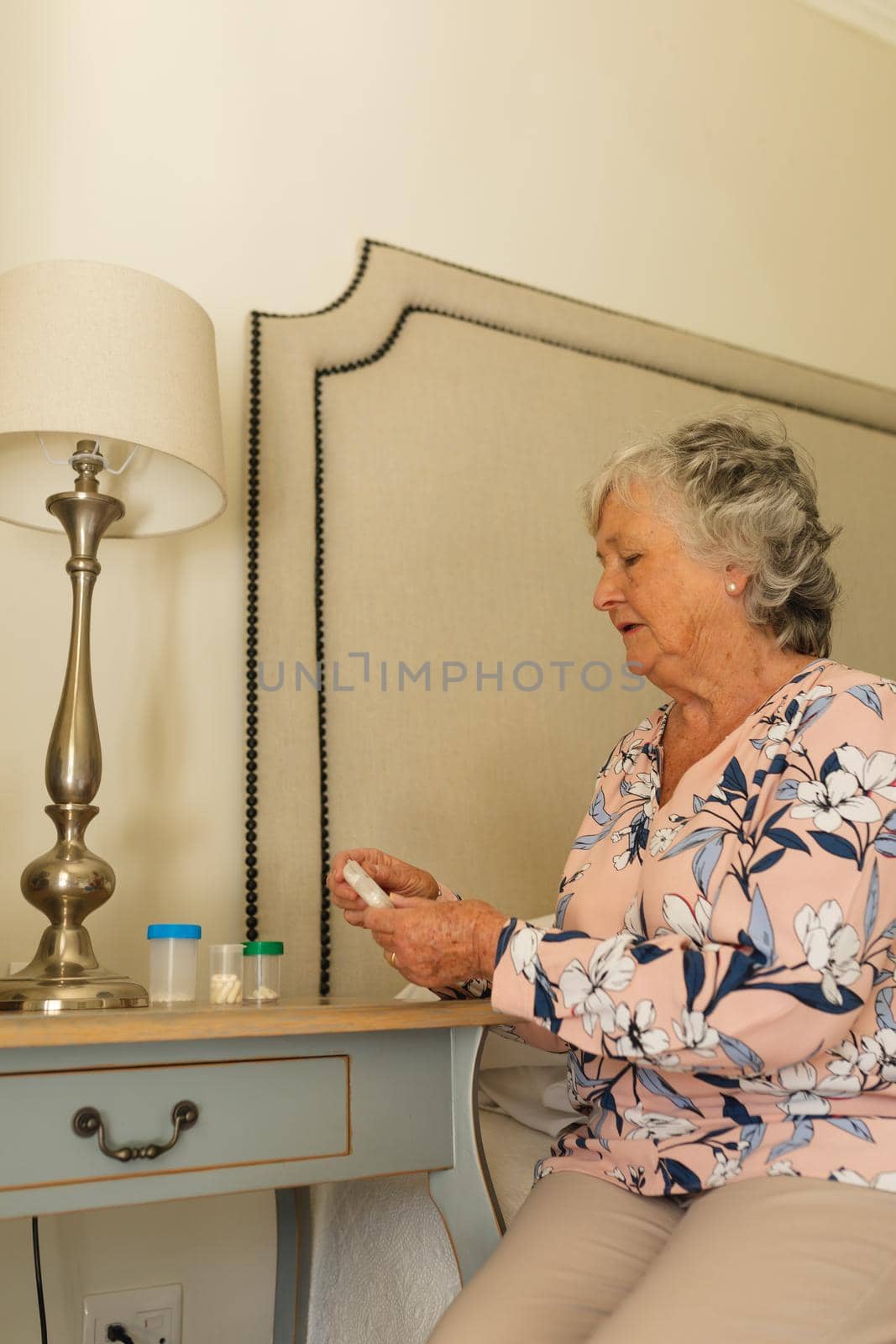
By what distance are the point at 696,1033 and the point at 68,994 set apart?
1.95 feet

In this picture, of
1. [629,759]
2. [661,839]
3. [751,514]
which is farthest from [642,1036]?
[751,514]

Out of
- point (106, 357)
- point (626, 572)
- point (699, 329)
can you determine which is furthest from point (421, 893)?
point (699, 329)

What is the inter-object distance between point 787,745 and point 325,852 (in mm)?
732

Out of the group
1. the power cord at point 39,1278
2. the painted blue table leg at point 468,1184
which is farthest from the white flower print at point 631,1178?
the power cord at point 39,1278

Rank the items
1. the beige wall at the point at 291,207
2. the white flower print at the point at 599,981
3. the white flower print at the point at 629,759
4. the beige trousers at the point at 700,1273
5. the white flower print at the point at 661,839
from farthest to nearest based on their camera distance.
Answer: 1. the beige wall at the point at 291,207
2. the white flower print at the point at 629,759
3. the white flower print at the point at 661,839
4. the white flower print at the point at 599,981
5. the beige trousers at the point at 700,1273

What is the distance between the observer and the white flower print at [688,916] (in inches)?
40.2

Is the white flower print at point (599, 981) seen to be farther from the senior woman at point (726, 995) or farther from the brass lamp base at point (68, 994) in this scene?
the brass lamp base at point (68, 994)

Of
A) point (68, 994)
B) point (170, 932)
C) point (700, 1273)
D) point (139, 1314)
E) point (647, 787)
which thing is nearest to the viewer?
point (700, 1273)

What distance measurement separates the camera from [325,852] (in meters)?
1.60

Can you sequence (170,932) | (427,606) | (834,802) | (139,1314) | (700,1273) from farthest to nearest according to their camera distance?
(427,606)
(139,1314)
(170,932)
(834,802)
(700,1273)

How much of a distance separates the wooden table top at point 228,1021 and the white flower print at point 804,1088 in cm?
25

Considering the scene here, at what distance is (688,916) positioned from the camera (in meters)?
1.04

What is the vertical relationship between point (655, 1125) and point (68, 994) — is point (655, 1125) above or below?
below

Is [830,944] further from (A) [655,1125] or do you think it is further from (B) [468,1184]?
(B) [468,1184]
